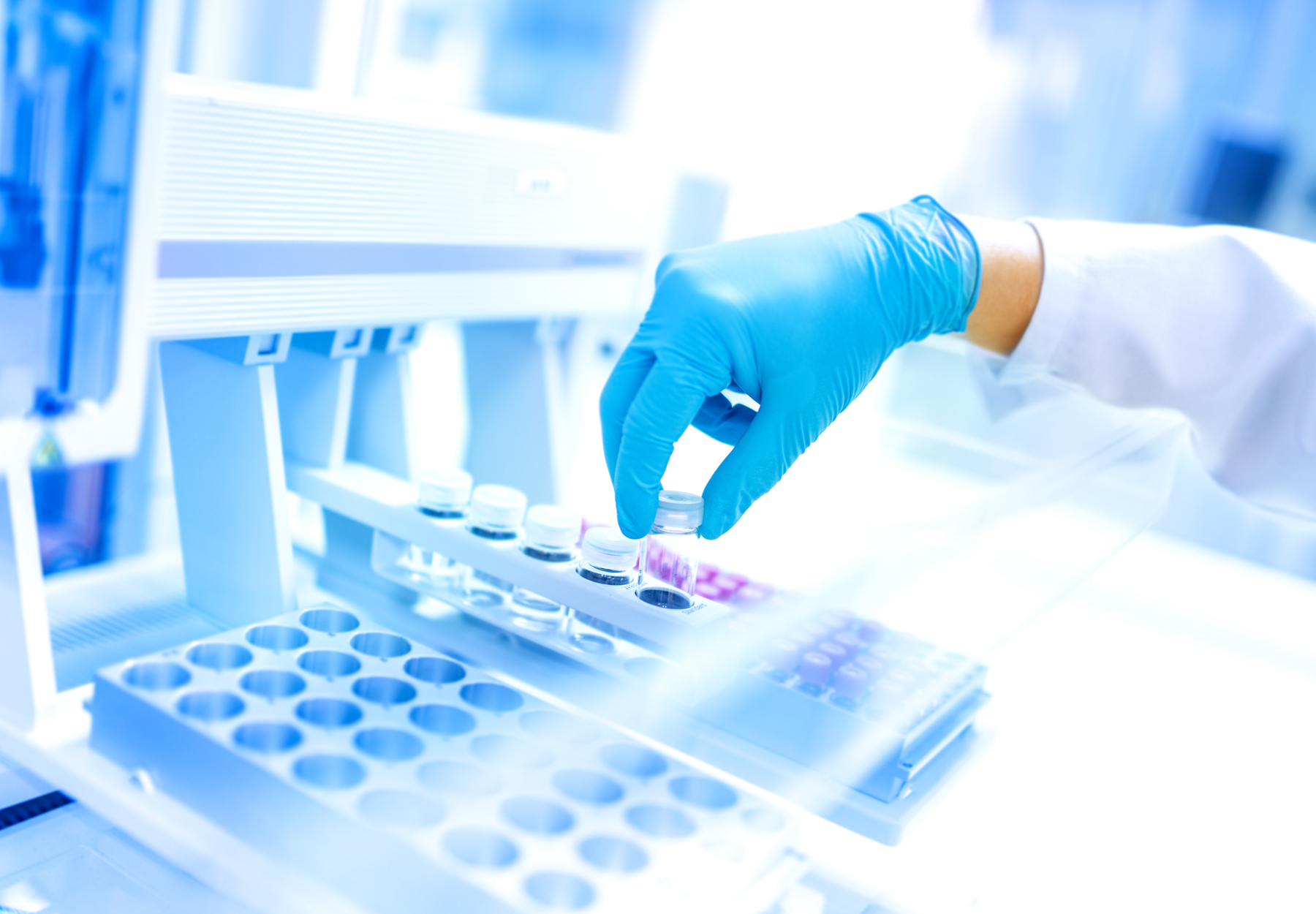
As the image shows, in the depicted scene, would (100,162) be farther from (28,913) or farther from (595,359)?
(595,359)

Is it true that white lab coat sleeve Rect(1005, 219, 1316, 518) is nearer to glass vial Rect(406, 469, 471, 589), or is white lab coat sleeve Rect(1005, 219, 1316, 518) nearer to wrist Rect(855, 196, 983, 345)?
wrist Rect(855, 196, 983, 345)

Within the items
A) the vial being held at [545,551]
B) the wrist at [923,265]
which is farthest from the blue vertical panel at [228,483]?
the wrist at [923,265]

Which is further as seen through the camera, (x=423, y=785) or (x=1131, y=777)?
(x=1131, y=777)

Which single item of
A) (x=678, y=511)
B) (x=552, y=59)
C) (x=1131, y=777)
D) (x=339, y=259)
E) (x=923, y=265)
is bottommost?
(x=1131, y=777)

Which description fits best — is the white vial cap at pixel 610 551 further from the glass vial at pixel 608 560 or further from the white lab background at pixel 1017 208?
the white lab background at pixel 1017 208

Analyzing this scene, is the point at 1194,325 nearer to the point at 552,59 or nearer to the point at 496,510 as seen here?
the point at 496,510

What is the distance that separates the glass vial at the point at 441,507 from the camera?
99 cm

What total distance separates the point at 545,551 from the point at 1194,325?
2.42 feet

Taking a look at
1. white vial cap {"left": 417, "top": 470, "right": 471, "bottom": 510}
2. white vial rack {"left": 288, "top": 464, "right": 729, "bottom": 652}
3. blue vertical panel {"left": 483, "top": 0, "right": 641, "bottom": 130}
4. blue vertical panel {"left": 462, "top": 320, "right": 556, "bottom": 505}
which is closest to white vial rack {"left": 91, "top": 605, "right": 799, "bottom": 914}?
white vial rack {"left": 288, "top": 464, "right": 729, "bottom": 652}

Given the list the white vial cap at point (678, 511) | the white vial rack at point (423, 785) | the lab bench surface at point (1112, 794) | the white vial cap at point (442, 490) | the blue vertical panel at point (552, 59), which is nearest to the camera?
the white vial rack at point (423, 785)

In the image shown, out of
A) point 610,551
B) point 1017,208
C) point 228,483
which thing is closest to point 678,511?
point 610,551

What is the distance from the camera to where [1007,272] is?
1104mm

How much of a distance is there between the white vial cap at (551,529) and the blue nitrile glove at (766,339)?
5cm

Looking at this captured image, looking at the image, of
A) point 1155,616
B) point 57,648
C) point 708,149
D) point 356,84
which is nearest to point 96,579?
point 57,648
